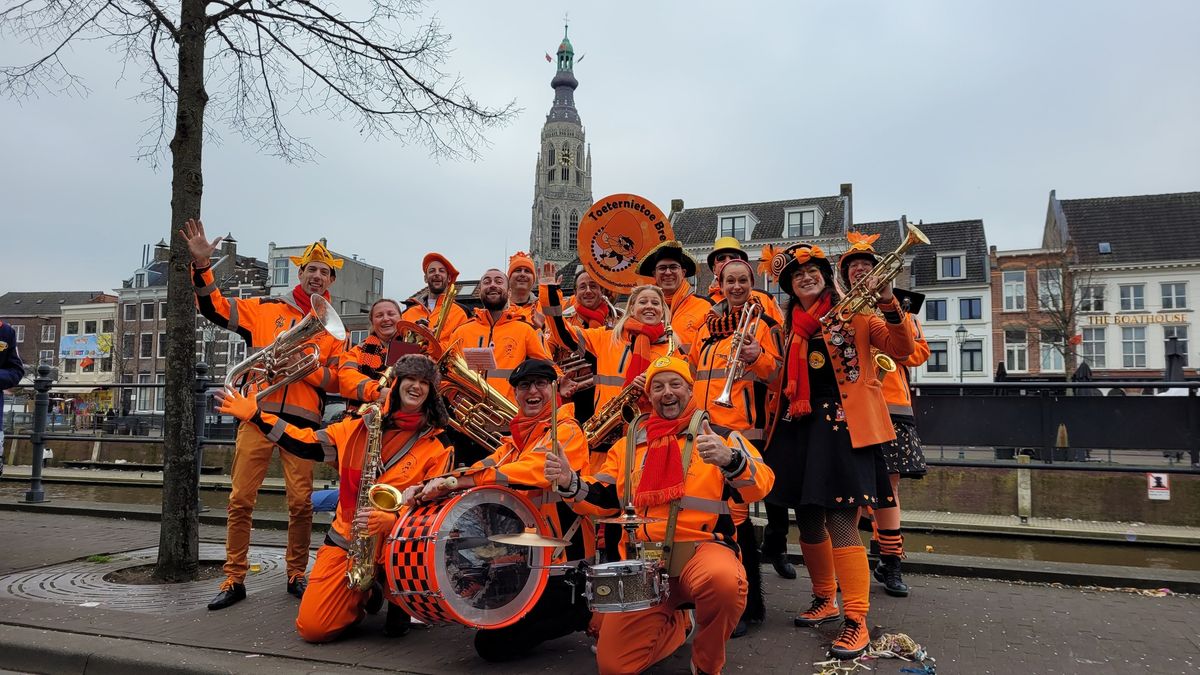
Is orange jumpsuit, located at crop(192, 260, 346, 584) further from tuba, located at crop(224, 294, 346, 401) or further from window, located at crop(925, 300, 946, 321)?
window, located at crop(925, 300, 946, 321)

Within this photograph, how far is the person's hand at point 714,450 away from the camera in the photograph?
3.39 meters

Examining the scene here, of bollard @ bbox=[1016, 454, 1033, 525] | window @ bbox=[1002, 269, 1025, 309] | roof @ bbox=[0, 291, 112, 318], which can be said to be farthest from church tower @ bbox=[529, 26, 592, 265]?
bollard @ bbox=[1016, 454, 1033, 525]

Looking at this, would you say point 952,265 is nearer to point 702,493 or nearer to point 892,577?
point 892,577

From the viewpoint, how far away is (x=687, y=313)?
5152 millimetres

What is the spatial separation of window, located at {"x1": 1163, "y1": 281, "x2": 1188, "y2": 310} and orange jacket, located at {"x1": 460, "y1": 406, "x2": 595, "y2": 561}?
4242cm

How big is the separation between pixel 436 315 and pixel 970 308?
39553 millimetres

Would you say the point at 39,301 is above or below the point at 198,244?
above

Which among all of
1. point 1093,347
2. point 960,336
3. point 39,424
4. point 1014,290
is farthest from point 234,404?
point 1093,347

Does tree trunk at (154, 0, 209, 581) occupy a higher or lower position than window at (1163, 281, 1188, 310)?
lower

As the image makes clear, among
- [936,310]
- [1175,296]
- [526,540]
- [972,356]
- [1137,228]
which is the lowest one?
[526,540]

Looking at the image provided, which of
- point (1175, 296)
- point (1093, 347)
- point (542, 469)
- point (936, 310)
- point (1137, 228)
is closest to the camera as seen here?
point (542, 469)

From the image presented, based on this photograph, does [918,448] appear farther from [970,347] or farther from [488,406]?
[970,347]

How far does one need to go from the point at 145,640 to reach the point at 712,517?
130 inches

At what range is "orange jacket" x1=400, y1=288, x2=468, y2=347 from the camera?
5.66 meters
